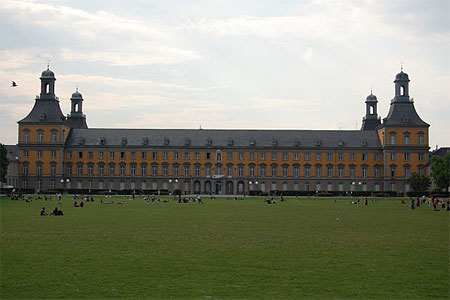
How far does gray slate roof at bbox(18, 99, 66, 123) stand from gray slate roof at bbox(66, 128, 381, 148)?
5042 millimetres

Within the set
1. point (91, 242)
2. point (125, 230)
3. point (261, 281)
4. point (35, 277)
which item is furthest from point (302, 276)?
point (125, 230)

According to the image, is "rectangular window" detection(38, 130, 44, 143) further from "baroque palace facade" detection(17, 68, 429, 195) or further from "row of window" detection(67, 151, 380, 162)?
"row of window" detection(67, 151, 380, 162)

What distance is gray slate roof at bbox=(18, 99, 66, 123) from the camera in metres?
107

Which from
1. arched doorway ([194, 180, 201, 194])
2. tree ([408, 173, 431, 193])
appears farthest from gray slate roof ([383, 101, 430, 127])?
arched doorway ([194, 180, 201, 194])

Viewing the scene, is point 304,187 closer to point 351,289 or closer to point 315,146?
point 315,146

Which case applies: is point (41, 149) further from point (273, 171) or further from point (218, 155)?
point (273, 171)

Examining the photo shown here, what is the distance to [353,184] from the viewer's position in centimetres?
10912

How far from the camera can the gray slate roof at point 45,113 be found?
107 metres

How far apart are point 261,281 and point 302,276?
130 centimetres

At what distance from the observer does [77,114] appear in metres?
121

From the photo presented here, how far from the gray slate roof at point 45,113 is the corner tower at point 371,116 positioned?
2136 inches

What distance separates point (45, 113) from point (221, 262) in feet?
307

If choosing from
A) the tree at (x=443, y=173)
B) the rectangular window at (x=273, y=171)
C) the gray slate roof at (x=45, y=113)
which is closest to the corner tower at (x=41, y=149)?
the gray slate roof at (x=45, y=113)

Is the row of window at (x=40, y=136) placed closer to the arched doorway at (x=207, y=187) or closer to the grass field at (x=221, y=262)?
the arched doorway at (x=207, y=187)
